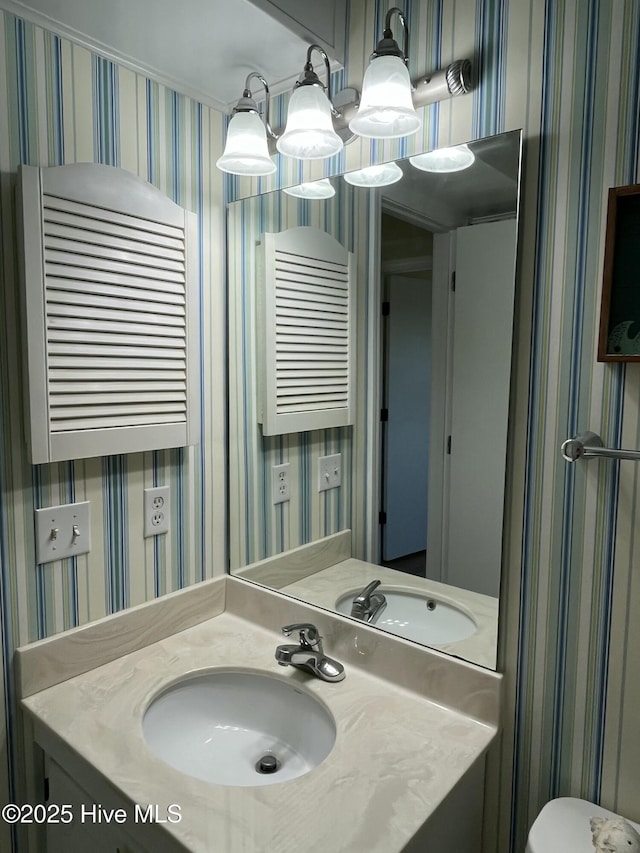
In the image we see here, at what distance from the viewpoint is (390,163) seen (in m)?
1.23

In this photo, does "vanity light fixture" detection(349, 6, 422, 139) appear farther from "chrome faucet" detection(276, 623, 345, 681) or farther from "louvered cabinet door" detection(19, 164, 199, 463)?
"chrome faucet" detection(276, 623, 345, 681)

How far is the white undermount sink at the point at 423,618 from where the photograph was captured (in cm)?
121

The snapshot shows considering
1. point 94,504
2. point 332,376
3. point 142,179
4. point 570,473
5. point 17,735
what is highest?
point 142,179

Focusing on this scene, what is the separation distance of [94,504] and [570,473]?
1015 mm

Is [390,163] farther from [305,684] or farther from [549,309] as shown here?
[305,684]

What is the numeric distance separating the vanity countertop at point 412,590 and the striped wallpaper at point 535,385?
1.6 inches

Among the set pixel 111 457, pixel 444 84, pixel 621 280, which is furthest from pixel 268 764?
pixel 444 84

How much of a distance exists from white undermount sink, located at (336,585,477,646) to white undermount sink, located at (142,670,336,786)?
24 cm

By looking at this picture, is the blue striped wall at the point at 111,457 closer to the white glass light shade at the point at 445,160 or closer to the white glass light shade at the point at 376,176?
the white glass light shade at the point at 376,176

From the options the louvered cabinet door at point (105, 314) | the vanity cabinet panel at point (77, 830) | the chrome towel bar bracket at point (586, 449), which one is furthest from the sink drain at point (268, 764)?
the chrome towel bar bracket at point (586, 449)

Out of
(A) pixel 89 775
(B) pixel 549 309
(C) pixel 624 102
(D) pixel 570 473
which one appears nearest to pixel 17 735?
(A) pixel 89 775

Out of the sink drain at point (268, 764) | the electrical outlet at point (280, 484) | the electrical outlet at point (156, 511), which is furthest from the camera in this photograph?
the electrical outlet at point (280, 484)

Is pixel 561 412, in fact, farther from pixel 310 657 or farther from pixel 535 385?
pixel 310 657

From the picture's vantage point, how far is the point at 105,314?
1.26 meters
